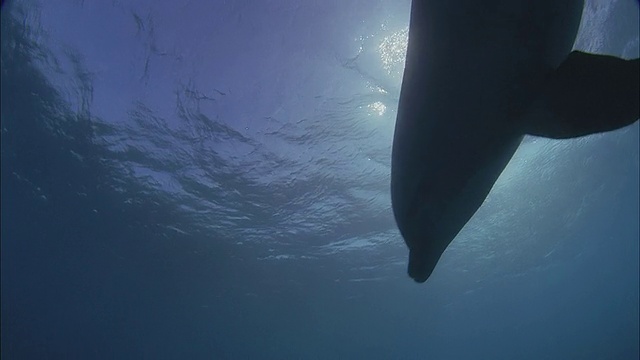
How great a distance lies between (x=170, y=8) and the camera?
31.6 feet

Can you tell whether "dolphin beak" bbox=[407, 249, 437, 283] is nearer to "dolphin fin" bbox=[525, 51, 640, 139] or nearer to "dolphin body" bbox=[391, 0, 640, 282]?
"dolphin body" bbox=[391, 0, 640, 282]

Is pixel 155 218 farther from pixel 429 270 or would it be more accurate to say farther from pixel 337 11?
pixel 429 270

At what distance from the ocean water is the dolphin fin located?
7342 mm

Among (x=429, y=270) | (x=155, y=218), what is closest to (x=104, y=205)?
(x=155, y=218)

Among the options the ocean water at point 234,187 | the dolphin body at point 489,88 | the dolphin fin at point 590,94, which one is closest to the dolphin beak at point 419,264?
the dolphin body at point 489,88

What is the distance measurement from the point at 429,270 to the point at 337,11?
7.63 m

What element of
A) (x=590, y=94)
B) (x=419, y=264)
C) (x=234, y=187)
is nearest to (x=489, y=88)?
(x=590, y=94)

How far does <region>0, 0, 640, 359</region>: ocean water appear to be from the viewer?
10.5m

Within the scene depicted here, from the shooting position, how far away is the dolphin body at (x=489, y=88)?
7.38ft

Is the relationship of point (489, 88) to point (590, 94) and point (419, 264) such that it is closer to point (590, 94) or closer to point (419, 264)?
point (590, 94)

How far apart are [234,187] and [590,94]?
15471 mm

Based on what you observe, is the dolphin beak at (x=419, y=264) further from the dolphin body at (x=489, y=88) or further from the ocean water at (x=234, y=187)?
the ocean water at (x=234, y=187)

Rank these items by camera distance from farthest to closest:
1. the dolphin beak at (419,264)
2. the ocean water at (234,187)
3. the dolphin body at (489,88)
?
the ocean water at (234,187) < the dolphin beak at (419,264) < the dolphin body at (489,88)

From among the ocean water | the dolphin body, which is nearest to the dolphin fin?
the dolphin body
